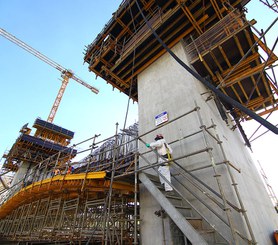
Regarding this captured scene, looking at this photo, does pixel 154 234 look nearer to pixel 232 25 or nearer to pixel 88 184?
pixel 88 184

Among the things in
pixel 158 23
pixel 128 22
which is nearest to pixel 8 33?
pixel 128 22

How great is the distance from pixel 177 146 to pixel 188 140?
1.62 feet

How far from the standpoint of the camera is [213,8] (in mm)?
7988

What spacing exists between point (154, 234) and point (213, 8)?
989 centimetres

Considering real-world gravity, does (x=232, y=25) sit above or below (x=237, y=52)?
above

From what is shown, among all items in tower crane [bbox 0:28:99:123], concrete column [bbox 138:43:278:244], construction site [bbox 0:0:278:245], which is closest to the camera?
construction site [bbox 0:0:278:245]

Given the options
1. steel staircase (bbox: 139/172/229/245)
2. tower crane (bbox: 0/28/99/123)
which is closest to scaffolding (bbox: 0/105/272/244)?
steel staircase (bbox: 139/172/229/245)

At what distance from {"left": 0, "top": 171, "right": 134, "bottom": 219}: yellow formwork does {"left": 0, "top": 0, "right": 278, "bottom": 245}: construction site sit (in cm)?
5

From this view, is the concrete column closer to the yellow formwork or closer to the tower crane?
the yellow formwork

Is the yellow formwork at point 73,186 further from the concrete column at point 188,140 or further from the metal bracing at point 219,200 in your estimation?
the metal bracing at point 219,200

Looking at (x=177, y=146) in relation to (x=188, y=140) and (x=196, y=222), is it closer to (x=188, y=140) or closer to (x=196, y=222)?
(x=188, y=140)

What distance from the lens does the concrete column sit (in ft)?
15.9

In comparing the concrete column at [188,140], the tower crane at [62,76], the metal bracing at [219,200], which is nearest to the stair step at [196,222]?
the metal bracing at [219,200]

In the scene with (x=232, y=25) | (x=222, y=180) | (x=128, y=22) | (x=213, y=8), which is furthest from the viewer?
(x=128, y=22)
